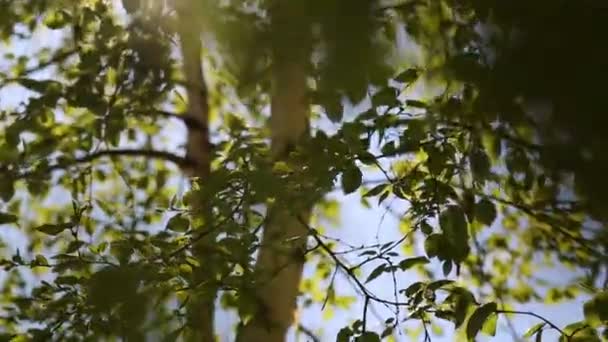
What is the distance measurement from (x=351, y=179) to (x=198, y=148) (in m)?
0.88

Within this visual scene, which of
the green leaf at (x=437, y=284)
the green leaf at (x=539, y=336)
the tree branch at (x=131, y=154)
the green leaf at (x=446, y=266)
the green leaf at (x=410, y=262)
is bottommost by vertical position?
the green leaf at (x=539, y=336)

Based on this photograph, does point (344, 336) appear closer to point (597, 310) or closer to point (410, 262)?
point (410, 262)

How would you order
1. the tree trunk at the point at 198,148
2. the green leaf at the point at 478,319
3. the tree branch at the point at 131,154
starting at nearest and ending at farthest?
the tree trunk at the point at 198,148 < the green leaf at the point at 478,319 < the tree branch at the point at 131,154

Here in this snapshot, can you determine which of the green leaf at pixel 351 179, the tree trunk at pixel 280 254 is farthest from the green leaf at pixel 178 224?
the green leaf at pixel 351 179

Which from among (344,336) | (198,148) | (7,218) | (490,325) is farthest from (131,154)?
(490,325)

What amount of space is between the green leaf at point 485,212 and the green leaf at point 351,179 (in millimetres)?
173

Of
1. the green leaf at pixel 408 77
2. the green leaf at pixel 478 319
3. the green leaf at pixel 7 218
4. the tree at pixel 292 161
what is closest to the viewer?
the tree at pixel 292 161

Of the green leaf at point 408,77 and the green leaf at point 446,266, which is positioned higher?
the green leaf at point 408,77

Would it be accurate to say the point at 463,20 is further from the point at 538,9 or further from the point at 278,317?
the point at 278,317

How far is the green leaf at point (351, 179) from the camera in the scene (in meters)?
1.08

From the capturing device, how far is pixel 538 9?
1.11 feet

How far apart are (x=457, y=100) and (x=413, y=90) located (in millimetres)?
216

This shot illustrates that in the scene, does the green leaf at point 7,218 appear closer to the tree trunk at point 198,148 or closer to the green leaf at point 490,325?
the tree trunk at point 198,148

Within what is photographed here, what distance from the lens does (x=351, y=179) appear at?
1090 millimetres
